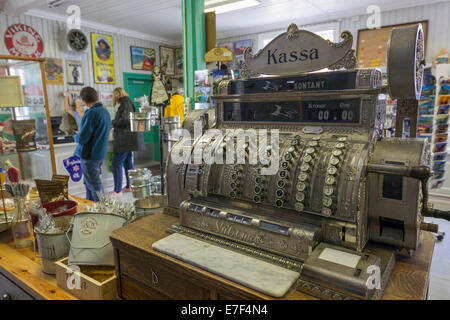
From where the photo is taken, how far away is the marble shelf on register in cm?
94

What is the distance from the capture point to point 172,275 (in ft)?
3.73

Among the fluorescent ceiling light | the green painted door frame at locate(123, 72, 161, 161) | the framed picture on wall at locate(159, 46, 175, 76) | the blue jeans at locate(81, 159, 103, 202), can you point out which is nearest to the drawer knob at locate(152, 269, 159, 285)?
the blue jeans at locate(81, 159, 103, 202)

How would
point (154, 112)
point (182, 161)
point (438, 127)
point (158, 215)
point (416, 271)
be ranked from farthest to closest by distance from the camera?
point (438, 127) < point (154, 112) < point (158, 215) < point (182, 161) < point (416, 271)

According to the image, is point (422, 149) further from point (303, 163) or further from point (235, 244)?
point (235, 244)

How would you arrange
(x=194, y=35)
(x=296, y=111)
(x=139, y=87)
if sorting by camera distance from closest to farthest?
(x=296, y=111) → (x=194, y=35) → (x=139, y=87)

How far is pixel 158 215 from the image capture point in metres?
1.56

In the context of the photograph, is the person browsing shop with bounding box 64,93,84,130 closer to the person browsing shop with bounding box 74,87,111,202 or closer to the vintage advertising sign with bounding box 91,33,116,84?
the vintage advertising sign with bounding box 91,33,116,84

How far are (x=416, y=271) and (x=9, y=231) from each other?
7.11 ft

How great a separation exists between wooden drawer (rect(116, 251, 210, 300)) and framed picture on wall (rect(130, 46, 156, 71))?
625 centimetres

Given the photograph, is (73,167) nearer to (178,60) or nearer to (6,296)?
(178,60)

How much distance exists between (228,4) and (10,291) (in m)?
4.47

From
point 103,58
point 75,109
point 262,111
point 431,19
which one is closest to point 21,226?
point 262,111
